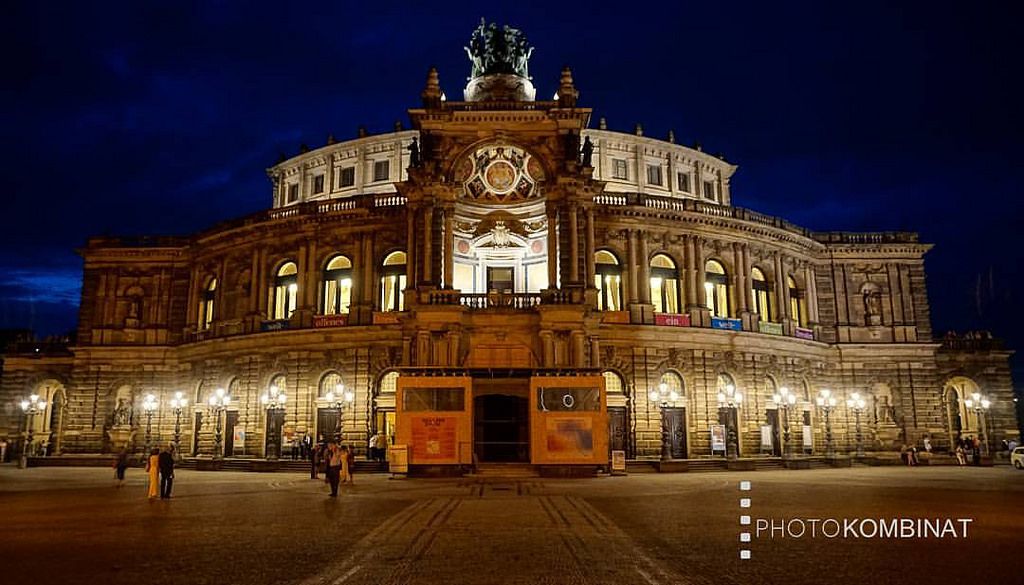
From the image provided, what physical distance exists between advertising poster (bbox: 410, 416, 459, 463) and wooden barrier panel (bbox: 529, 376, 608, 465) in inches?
133

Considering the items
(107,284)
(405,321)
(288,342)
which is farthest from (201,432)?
(405,321)

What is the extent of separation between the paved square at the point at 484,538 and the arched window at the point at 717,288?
22.2 meters

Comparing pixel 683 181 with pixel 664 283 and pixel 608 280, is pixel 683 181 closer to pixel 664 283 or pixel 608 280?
pixel 664 283

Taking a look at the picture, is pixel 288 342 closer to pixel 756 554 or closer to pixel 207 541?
pixel 207 541

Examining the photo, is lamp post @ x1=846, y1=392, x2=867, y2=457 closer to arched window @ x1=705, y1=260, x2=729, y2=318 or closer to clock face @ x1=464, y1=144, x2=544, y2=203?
arched window @ x1=705, y1=260, x2=729, y2=318

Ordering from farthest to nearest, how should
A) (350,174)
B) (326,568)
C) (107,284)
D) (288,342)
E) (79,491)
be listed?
(350,174) < (107,284) < (288,342) < (79,491) < (326,568)

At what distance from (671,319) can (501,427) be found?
43.5ft

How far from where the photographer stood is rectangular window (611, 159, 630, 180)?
54.7m

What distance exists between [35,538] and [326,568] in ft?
23.1

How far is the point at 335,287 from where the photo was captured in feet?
151

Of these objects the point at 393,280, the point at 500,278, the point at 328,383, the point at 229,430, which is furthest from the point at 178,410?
the point at 500,278

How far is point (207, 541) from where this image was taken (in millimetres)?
13516

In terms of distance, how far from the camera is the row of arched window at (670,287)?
44.2 meters

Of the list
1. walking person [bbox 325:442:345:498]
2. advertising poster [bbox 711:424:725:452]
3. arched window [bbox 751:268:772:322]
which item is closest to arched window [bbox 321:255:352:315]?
advertising poster [bbox 711:424:725:452]
